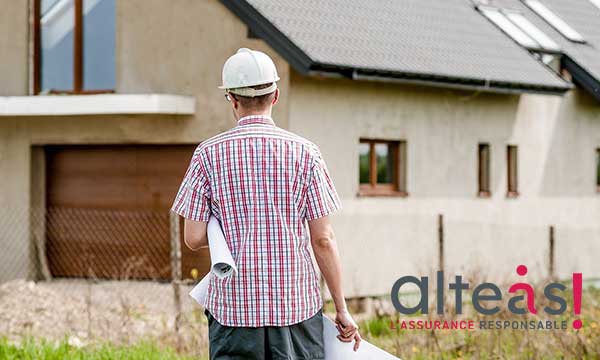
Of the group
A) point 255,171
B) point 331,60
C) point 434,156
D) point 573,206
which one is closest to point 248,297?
point 255,171

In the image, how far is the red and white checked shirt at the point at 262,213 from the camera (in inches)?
172

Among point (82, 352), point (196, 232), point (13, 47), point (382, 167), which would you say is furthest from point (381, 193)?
point (196, 232)

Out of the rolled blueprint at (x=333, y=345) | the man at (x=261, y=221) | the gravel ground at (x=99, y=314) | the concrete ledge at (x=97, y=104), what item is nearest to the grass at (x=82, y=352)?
the gravel ground at (x=99, y=314)

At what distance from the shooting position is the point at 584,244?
19.2 m

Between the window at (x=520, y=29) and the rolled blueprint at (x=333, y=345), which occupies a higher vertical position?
the window at (x=520, y=29)

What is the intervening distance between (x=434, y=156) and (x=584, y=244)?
14.0 ft

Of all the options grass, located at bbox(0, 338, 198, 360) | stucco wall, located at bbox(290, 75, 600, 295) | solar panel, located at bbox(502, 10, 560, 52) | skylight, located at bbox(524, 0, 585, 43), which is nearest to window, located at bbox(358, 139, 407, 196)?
stucco wall, located at bbox(290, 75, 600, 295)

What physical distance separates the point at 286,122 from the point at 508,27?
19.3 feet

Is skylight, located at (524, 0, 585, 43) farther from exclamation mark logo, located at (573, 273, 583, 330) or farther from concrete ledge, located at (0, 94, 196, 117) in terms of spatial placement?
concrete ledge, located at (0, 94, 196, 117)

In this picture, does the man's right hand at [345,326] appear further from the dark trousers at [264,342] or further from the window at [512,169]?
the window at [512,169]

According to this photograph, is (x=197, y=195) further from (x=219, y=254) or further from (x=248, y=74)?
(x=248, y=74)

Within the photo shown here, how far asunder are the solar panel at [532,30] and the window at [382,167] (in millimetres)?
3899

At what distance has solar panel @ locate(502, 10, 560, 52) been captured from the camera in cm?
1859

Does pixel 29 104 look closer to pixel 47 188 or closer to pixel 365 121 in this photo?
pixel 47 188
